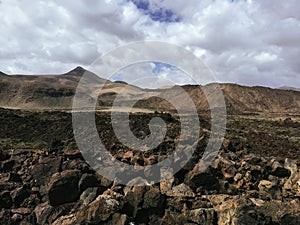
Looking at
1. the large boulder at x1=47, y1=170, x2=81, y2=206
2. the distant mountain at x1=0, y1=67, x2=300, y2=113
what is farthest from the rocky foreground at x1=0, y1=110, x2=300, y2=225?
the distant mountain at x1=0, y1=67, x2=300, y2=113

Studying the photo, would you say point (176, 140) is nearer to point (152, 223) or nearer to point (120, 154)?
point (120, 154)

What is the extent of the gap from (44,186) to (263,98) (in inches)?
3505

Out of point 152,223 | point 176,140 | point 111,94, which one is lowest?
point 152,223

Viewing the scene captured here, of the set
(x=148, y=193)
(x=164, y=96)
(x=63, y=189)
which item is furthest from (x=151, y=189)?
(x=164, y=96)

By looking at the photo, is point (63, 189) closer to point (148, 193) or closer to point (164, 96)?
point (148, 193)

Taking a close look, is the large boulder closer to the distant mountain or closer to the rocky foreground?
the rocky foreground

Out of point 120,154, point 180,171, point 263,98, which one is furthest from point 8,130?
point 263,98

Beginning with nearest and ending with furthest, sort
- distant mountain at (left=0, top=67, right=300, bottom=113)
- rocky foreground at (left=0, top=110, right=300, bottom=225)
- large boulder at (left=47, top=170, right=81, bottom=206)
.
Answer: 1. rocky foreground at (left=0, top=110, right=300, bottom=225)
2. large boulder at (left=47, top=170, right=81, bottom=206)
3. distant mountain at (left=0, top=67, right=300, bottom=113)

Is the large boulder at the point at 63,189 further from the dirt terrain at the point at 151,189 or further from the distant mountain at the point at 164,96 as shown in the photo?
the distant mountain at the point at 164,96

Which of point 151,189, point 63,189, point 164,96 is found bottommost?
point 63,189

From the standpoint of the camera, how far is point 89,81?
174 metres

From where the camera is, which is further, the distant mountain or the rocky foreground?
the distant mountain

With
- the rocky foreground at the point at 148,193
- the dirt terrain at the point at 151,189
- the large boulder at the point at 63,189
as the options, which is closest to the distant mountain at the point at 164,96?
the dirt terrain at the point at 151,189

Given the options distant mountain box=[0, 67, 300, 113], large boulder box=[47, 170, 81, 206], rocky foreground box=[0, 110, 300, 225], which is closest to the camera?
rocky foreground box=[0, 110, 300, 225]
